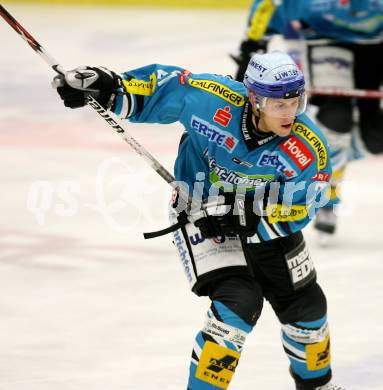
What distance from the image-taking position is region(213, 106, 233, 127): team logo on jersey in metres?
3.93

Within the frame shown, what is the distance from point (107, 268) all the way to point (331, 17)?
189 cm

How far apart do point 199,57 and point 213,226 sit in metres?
6.80

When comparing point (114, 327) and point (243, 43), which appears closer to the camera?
point (114, 327)

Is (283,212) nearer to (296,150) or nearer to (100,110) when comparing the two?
(296,150)

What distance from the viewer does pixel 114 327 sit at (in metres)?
5.00

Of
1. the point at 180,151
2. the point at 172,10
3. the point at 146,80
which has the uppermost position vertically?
the point at 146,80

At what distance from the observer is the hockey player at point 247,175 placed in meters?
3.84

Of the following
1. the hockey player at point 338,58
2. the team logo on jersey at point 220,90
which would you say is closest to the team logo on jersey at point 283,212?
the team logo on jersey at point 220,90

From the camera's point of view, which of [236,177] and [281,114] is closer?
[281,114]

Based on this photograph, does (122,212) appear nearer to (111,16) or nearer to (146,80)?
(146,80)

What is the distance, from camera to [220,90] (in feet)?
13.1

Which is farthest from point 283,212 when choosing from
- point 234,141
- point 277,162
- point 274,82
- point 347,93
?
point 347,93

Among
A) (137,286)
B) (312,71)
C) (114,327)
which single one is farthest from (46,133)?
(114,327)

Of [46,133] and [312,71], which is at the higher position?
[312,71]
